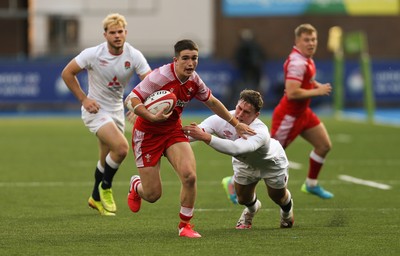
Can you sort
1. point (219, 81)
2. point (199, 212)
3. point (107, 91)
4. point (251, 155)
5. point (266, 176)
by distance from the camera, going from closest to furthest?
point (251, 155) < point (266, 176) < point (199, 212) < point (107, 91) < point (219, 81)

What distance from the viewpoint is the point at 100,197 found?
41.3ft

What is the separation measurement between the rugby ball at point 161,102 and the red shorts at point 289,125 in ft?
12.7

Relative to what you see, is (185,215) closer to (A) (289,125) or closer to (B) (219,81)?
(A) (289,125)

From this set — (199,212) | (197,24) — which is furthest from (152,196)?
(197,24)

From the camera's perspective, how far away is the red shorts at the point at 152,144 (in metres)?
10.8

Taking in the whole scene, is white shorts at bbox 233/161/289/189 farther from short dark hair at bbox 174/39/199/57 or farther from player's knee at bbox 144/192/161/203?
short dark hair at bbox 174/39/199/57

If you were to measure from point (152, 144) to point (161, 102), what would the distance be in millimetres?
A: 595

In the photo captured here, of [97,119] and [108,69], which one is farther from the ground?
[108,69]

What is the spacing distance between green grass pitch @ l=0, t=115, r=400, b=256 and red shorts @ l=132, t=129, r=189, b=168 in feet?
2.29

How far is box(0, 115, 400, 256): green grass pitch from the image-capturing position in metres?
9.76

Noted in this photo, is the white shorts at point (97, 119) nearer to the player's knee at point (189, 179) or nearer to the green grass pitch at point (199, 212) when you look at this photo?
the green grass pitch at point (199, 212)

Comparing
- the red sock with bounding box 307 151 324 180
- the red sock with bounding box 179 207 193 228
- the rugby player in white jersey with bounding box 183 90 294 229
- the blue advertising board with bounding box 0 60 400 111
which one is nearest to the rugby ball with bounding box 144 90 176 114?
the rugby player in white jersey with bounding box 183 90 294 229

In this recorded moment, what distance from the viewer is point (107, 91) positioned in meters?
12.9

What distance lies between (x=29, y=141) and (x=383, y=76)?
13.4 meters
